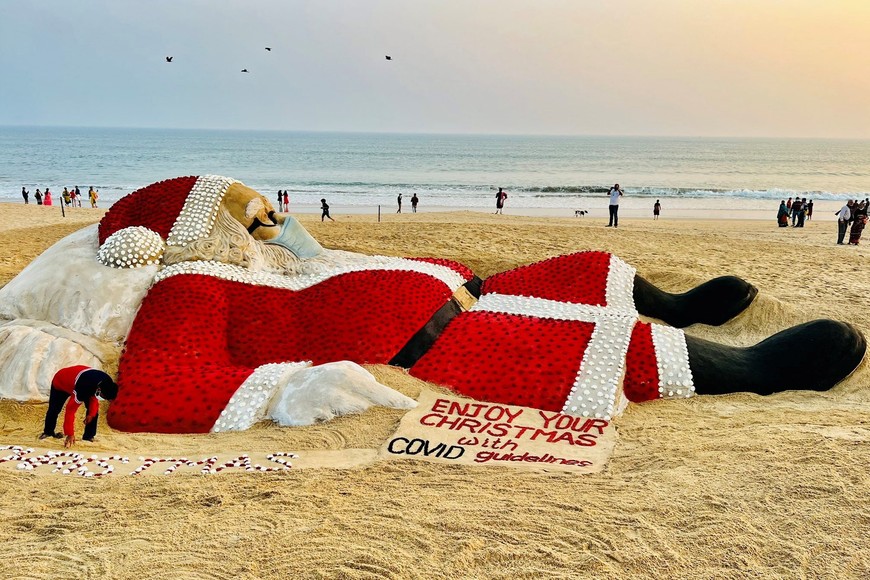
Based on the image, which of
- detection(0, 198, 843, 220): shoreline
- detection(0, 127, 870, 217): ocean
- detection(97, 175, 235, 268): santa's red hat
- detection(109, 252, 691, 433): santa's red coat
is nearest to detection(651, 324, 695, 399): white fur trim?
detection(109, 252, 691, 433): santa's red coat

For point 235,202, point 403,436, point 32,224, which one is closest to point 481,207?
point 32,224

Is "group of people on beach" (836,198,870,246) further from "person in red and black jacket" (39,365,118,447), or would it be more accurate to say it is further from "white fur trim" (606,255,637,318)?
"person in red and black jacket" (39,365,118,447)

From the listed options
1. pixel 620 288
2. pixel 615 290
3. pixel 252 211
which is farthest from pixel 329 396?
pixel 620 288

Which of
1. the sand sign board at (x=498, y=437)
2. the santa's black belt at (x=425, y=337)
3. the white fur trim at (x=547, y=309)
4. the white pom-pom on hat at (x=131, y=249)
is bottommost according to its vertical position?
the sand sign board at (x=498, y=437)

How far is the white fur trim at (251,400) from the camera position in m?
5.14

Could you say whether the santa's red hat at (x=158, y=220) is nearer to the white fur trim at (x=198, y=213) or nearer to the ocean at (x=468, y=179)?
the white fur trim at (x=198, y=213)

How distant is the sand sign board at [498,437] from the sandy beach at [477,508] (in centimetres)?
15

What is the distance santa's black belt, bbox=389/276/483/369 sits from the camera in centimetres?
609

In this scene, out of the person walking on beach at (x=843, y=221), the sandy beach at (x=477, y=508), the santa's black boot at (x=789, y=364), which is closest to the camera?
the sandy beach at (x=477, y=508)

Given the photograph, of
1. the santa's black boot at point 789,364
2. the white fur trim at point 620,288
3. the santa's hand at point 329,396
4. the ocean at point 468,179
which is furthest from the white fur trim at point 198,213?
the ocean at point 468,179

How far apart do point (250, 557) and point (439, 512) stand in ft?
3.32

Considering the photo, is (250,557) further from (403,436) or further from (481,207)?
(481,207)

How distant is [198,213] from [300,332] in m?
1.77

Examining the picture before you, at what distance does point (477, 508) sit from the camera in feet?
11.9
